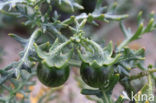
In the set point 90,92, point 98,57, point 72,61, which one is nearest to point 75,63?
point 72,61

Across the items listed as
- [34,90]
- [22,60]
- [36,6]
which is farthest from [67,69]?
[34,90]

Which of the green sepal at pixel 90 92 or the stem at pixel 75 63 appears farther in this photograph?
the stem at pixel 75 63

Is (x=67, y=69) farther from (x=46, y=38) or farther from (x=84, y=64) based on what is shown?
(x=46, y=38)

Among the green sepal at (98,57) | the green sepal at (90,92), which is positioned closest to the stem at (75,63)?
the green sepal at (90,92)

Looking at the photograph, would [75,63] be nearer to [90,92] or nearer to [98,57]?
[90,92]

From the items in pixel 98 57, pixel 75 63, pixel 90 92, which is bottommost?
pixel 90 92

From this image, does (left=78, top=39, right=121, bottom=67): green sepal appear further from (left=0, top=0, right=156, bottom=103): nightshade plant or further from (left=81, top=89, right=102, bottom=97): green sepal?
(left=81, top=89, right=102, bottom=97): green sepal

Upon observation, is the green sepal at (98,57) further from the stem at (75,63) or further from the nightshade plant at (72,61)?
the stem at (75,63)

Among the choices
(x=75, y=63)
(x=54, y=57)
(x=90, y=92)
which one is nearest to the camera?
(x=54, y=57)

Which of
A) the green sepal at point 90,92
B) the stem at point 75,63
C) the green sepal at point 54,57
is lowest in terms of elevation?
the green sepal at point 90,92

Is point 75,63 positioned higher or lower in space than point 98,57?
higher

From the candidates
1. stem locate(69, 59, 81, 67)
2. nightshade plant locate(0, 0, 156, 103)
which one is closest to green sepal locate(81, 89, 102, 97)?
nightshade plant locate(0, 0, 156, 103)
